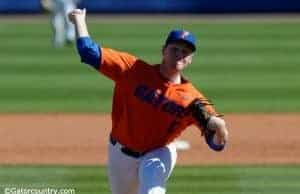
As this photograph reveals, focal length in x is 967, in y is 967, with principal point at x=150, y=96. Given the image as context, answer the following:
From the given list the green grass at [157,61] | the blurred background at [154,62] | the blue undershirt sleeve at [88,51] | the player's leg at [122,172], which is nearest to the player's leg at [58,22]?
the blurred background at [154,62]

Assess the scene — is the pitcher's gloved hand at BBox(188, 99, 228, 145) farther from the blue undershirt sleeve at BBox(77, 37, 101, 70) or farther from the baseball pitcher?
the blue undershirt sleeve at BBox(77, 37, 101, 70)

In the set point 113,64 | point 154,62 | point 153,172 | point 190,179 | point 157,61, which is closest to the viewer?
point 153,172

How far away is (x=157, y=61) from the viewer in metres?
17.3

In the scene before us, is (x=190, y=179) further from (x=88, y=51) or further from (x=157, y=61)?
(x=157, y=61)

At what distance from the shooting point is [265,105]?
A: 553 inches

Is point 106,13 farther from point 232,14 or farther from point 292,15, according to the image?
point 292,15

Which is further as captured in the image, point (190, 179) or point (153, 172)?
point (190, 179)

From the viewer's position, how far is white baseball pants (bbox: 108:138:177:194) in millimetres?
6250

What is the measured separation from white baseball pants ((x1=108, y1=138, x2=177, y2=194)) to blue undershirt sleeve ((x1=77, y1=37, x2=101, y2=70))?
61cm

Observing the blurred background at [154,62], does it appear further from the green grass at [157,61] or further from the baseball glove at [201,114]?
the baseball glove at [201,114]

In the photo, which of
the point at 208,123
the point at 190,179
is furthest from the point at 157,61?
the point at 208,123

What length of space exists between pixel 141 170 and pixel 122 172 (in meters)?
0.18

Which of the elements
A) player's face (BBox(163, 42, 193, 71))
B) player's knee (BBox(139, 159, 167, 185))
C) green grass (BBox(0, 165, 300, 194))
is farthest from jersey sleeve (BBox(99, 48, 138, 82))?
green grass (BBox(0, 165, 300, 194))

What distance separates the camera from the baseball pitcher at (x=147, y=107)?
6.22 m
